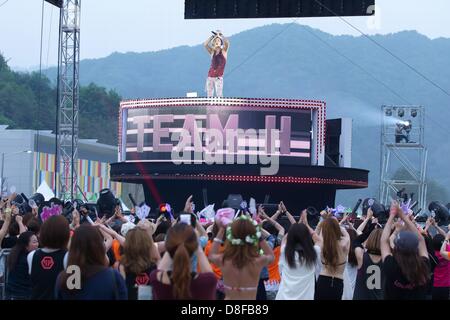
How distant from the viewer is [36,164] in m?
73.8

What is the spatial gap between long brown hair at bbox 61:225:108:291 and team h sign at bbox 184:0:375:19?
2081cm

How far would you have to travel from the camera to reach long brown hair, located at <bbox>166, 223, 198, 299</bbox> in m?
7.51

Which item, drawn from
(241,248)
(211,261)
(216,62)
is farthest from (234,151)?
(241,248)

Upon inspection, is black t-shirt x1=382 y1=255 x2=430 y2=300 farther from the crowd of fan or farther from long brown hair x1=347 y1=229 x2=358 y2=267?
long brown hair x1=347 y1=229 x2=358 y2=267

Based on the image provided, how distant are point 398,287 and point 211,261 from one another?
1.79 meters

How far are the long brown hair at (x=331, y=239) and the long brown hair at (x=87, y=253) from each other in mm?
3067

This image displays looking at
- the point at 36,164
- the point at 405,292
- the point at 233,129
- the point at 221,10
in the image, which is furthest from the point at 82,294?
→ the point at 36,164

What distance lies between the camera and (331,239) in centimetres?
1037

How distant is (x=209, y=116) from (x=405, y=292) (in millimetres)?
33583

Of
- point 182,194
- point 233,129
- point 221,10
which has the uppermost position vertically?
point 221,10

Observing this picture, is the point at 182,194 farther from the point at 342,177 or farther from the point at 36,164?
the point at 36,164

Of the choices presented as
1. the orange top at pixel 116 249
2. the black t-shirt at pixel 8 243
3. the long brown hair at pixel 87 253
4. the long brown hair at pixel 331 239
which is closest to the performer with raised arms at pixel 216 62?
the black t-shirt at pixel 8 243

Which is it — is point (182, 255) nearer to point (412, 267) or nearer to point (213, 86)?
point (412, 267)
